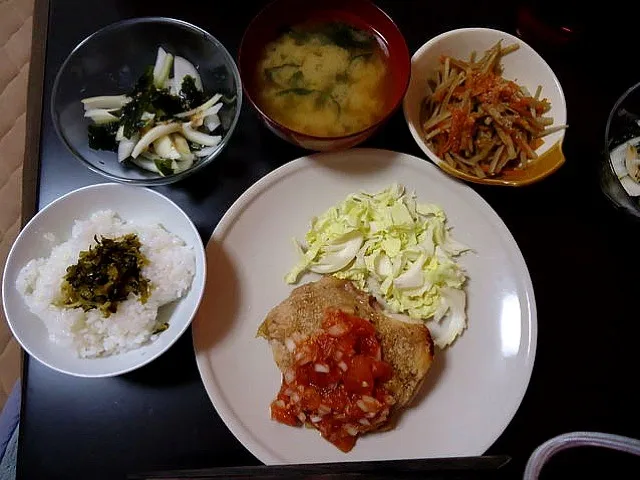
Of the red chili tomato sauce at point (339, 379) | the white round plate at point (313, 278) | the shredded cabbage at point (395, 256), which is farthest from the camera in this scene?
the shredded cabbage at point (395, 256)

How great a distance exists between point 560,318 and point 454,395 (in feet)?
1.60

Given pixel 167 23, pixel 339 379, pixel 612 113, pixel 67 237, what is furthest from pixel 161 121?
pixel 612 113

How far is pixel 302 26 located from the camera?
2213mm

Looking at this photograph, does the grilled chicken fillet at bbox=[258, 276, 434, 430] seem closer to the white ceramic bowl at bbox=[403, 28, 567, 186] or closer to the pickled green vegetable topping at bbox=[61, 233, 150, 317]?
the pickled green vegetable topping at bbox=[61, 233, 150, 317]

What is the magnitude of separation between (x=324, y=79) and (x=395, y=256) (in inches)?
26.5

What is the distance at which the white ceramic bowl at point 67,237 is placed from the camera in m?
1.94

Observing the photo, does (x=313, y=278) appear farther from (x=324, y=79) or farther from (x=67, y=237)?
(x=67, y=237)

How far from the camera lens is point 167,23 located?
2215mm

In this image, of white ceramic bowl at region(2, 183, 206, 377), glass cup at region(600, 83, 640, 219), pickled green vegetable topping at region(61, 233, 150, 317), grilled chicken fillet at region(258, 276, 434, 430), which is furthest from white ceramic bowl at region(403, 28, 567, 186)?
pickled green vegetable topping at region(61, 233, 150, 317)

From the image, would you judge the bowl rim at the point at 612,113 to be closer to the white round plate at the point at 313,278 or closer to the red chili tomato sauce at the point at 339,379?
→ the white round plate at the point at 313,278

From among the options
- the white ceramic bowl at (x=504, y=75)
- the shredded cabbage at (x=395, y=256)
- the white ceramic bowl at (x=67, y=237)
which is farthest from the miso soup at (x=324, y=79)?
the white ceramic bowl at (x=67, y=237)

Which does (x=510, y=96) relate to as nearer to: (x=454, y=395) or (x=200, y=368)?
(x=454, y=395)

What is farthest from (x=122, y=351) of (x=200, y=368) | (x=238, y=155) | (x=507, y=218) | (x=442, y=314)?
(x=507, y=218)

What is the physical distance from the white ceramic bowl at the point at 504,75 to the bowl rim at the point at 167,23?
604 mm
